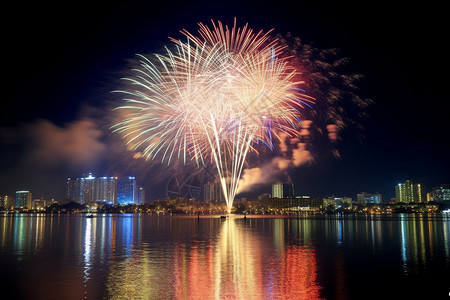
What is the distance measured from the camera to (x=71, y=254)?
70.4 ft

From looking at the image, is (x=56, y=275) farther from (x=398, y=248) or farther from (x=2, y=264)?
(x=398, y=248)

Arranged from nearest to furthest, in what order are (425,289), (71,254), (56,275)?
(425,289) → (56,275) → (71,254)

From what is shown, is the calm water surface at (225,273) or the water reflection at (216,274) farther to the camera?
the calm water surface at (225,273)

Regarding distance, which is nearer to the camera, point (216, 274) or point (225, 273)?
point (216, 274)

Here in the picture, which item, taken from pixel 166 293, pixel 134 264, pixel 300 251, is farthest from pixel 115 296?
pixel 300 251

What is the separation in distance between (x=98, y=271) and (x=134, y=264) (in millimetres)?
1991

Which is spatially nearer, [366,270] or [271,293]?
[271,293]

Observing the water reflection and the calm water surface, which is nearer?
the water reflection

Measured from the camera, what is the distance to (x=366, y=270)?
1647 cm

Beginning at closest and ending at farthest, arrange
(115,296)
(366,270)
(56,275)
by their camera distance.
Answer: (115,296) → (56,275) → (366,270)

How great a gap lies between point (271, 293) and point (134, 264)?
7.81 metres

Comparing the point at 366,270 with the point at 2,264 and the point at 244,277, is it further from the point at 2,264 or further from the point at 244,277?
the point at 2,264

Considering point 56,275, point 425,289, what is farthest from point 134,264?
point 425,289

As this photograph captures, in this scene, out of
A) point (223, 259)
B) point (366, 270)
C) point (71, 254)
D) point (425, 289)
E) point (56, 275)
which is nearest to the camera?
point (425, 289)
